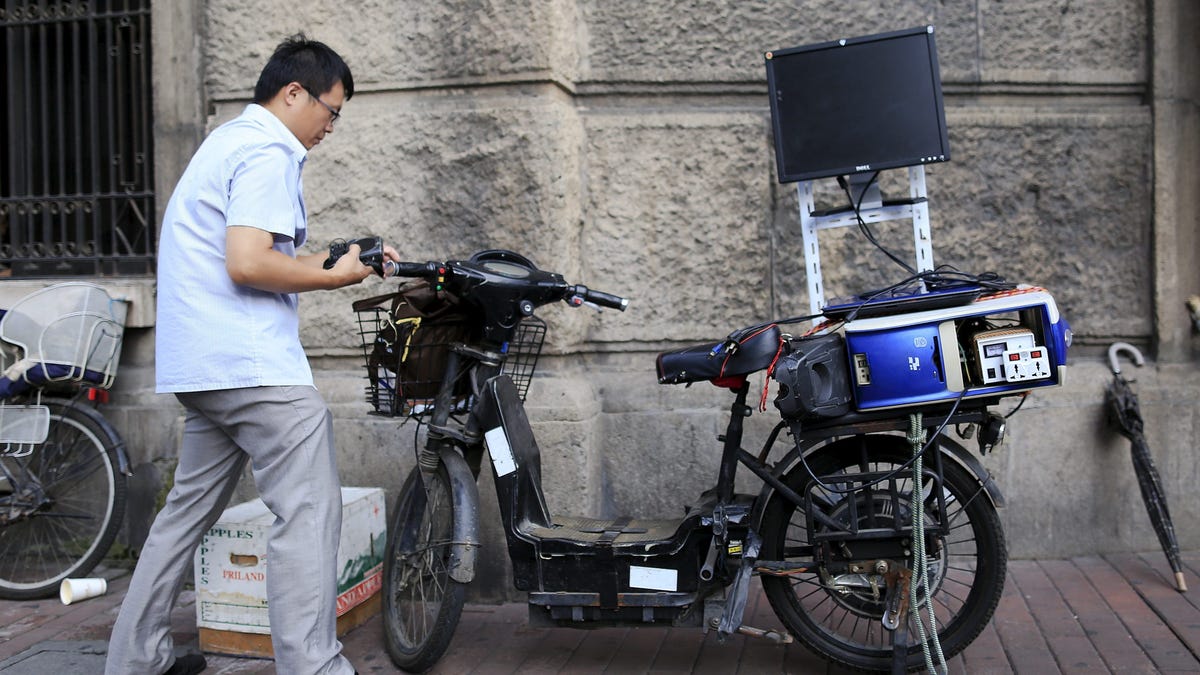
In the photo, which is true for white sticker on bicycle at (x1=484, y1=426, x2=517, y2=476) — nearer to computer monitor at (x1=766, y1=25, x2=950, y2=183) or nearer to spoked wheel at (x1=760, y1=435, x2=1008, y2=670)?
spoked wheel at (x1=760, y1=435, x2=1008, y2=670)

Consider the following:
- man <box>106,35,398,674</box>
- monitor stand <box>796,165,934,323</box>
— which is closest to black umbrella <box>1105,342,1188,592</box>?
monitor stand <box>796,165,934,323</box>

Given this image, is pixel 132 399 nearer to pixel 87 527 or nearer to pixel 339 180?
pixel 87 527

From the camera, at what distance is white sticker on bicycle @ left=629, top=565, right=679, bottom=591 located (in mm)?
3373

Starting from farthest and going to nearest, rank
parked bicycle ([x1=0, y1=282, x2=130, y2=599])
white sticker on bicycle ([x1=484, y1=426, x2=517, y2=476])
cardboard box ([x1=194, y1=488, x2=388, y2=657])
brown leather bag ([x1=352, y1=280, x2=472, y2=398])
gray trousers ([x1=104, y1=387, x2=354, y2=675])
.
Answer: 1. parked bicycle ([x1=0, y1=282, x2=130, y2=599])
2. cardboard box ([x1=194, y1=488, x2=388, y2=657])
3. white sticker on bicycle ([x1=484, y1=426, x2=517, y2=476])
4. brown leather bag ([x1=352, y1=280, x2=472, y2=398])
5. gray trousers ([x1=104, y1=387, x2=354, y2=675])

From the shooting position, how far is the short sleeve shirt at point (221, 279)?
3031 mm

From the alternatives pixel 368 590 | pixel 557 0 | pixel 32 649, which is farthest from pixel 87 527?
pixel 557 0

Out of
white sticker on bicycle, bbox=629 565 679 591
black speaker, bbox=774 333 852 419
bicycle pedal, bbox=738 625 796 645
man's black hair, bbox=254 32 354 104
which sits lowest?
bicycle pedal, bbox=738 625 796 645

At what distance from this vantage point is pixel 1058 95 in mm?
4695

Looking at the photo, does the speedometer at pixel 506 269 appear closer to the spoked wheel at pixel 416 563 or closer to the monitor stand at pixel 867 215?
the spoked wheel at pixel 416 563

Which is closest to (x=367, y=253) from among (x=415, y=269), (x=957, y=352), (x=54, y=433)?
(x=415, y=269)

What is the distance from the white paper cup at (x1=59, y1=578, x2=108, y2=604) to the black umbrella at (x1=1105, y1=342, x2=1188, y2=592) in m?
4.36

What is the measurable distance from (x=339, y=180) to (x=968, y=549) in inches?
119

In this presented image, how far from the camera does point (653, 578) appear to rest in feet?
11.1

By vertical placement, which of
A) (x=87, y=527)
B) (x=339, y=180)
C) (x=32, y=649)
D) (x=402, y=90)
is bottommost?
(x=32, y=649)
